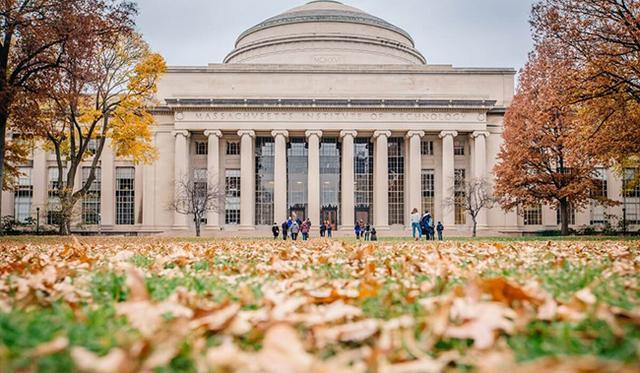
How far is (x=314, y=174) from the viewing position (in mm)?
58531

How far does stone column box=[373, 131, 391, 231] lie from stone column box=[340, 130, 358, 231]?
2.52 metres

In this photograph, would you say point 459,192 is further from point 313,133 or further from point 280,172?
point 280,172

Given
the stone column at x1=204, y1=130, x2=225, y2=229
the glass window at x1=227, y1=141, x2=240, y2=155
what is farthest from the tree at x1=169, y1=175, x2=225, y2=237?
the glass window at x1=227, y1=141, x2=240, y2=155

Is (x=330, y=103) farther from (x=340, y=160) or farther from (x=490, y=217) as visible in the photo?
(x=490, y=217)

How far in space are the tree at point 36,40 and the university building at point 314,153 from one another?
33.2 meters

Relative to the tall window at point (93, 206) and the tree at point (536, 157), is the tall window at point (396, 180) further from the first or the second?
the tall window at point (93, 206)

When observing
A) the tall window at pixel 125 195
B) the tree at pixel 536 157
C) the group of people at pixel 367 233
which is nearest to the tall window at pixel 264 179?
the tall window at pixel 125 195

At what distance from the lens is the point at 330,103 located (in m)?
57.8

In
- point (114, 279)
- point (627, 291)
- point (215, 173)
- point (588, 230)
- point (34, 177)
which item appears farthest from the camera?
point (34, 177)

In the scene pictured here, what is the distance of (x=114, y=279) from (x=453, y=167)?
186ft

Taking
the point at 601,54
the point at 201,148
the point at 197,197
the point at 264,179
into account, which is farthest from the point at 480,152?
the point at 601,54

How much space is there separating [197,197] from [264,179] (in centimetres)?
1397

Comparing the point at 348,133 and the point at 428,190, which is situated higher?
the point at 348,133

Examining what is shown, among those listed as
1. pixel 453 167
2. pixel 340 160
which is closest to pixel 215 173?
pixel 340 160
